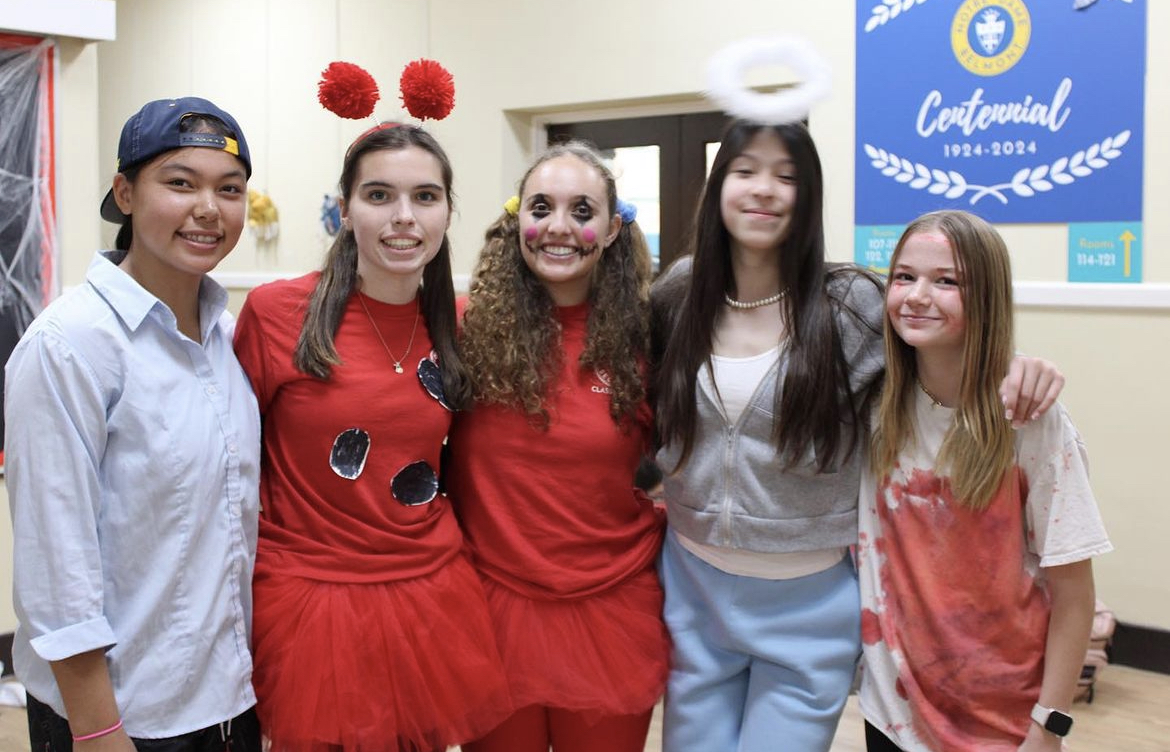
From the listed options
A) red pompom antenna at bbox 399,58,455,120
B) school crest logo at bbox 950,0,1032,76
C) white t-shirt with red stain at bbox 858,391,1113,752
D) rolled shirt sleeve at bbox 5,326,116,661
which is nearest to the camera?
rolled shirt sleeve at bbox 5,326,116,661

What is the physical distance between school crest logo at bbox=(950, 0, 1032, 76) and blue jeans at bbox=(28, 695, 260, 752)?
11.5ft

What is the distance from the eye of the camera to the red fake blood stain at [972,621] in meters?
1.72

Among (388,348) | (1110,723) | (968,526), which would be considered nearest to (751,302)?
(968,526)

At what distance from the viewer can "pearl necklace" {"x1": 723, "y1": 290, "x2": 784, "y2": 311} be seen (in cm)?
195

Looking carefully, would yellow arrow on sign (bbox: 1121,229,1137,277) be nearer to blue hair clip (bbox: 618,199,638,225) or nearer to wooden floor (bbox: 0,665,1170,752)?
wooden floor (bbox: 0,665,1170,752)

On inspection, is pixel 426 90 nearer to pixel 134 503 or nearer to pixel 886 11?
pixel 134 503

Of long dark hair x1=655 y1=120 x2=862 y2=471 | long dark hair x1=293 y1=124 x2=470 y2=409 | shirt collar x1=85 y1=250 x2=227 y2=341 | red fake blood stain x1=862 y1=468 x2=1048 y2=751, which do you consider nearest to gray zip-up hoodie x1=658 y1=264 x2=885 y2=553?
long dark hair x1=655 y1=120 x2=862 y2=471

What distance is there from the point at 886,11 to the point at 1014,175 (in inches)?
32.2

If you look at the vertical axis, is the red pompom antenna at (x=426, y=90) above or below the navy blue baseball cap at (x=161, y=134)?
above

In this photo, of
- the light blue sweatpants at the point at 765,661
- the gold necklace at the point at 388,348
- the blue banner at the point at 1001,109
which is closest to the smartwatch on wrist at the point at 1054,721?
the light blue sweatpants at the point at 765,661

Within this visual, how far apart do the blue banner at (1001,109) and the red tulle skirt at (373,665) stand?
2958 millimetres

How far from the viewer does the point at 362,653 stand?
1768 mm

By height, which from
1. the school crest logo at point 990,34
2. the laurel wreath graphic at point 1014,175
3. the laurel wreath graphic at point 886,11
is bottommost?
the laurel wreath graphic at point 1014,175

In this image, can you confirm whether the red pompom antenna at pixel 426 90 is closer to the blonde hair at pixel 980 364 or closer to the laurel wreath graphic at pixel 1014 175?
the blonde hair at pixel 980 364
